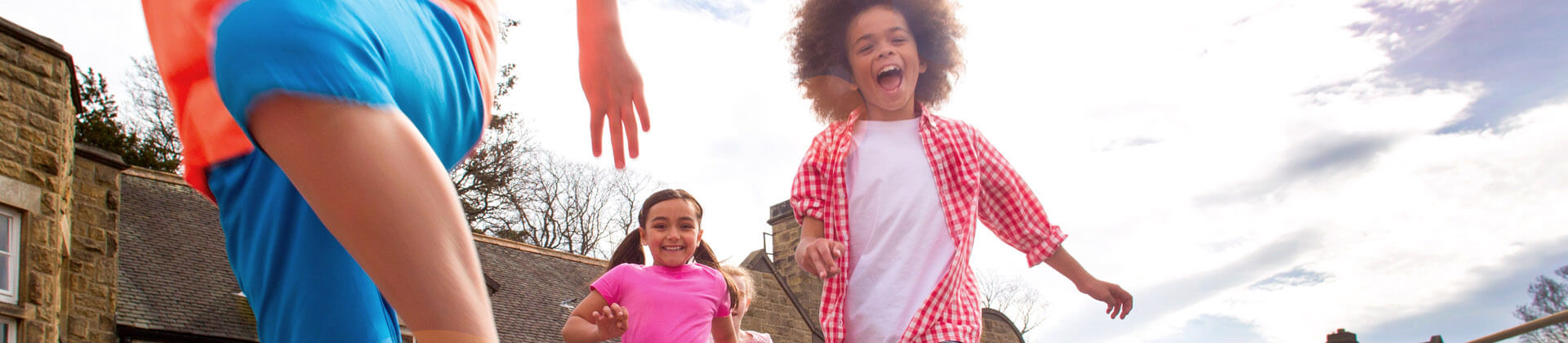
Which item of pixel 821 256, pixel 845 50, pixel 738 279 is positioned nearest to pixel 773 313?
pixel 738 279

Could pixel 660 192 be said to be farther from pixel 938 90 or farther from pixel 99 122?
pixel 99 122

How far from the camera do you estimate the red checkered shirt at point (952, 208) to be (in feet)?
11.0

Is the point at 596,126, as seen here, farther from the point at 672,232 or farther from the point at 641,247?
the point at 641,247

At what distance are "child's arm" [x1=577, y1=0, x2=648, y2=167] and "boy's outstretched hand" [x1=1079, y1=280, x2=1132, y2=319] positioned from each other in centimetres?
243

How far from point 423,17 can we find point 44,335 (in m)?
12.2

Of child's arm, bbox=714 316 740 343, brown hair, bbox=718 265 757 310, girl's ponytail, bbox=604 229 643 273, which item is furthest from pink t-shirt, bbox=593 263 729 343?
girl's ponytail, bbox=604 229 643 273

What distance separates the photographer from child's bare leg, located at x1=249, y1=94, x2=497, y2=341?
1.01 m

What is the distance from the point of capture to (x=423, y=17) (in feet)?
4.06

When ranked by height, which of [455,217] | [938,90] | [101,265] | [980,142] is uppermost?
[101,265]

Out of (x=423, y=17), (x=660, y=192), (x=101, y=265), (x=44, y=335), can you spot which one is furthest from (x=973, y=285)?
(x=101, y=265)

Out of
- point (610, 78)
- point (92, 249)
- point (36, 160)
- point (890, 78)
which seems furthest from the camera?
point (92, 249)

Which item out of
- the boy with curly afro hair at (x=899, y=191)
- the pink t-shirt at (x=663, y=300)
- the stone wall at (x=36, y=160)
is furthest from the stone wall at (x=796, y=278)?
the boy with curly afro hair at (x=899, y=191)

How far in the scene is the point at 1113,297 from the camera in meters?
3.69

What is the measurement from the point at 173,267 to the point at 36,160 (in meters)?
4.65
